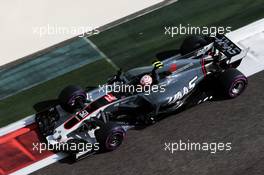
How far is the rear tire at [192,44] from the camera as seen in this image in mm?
14894

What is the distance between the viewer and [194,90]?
538 inches

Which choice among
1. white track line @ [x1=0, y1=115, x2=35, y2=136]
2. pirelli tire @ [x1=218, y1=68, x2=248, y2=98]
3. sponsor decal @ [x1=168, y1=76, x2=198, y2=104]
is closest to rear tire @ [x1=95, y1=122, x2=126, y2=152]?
sponsor decal @ [x1=168, y1=76, x2=198, y2=104]

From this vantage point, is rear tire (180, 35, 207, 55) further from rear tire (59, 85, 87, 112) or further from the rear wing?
rear tire (59, 85, 87, 112)

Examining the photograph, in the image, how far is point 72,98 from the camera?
13.5 metres

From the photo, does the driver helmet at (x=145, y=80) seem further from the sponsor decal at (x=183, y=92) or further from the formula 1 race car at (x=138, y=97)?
the sponsor decal at (x=183, y=92)

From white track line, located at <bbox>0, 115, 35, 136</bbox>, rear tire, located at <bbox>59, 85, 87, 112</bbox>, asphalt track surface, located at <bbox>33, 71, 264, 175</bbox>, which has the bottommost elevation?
asphalt track surface, located at <bbox>33, 71, 264, 175</bbox>

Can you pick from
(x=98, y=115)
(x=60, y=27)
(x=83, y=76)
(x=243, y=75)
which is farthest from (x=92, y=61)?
(x=243, y=75)

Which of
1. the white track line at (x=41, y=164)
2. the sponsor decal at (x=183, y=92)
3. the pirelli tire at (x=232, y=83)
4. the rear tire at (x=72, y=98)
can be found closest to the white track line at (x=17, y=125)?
the rear tire at (x=72, y=98)

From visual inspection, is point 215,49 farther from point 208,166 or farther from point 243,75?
point 208,166

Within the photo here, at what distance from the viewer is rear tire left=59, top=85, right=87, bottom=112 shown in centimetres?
1355

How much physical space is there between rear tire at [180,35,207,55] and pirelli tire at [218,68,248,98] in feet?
5.29

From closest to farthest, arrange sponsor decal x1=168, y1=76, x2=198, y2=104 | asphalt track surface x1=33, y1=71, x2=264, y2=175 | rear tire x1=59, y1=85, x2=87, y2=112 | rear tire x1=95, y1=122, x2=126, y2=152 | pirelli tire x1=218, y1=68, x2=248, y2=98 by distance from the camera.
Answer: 1. asphalt track surface x1=33, y1=71, x2=264, y2=175
2. rear tire x1=95, y1=122, x2=126, y2=152
3. sponsor decal x1=168, y1=76, x2=198, y2=104
4. pirelli tire x1=218, y1=68, x2=248, y2=98
5. rear tire x1=59, y1=85, x2=87, y2=112

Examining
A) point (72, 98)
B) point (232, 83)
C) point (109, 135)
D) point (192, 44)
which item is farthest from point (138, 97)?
point (192, 44)

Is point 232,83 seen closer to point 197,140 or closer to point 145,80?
point 197,140
